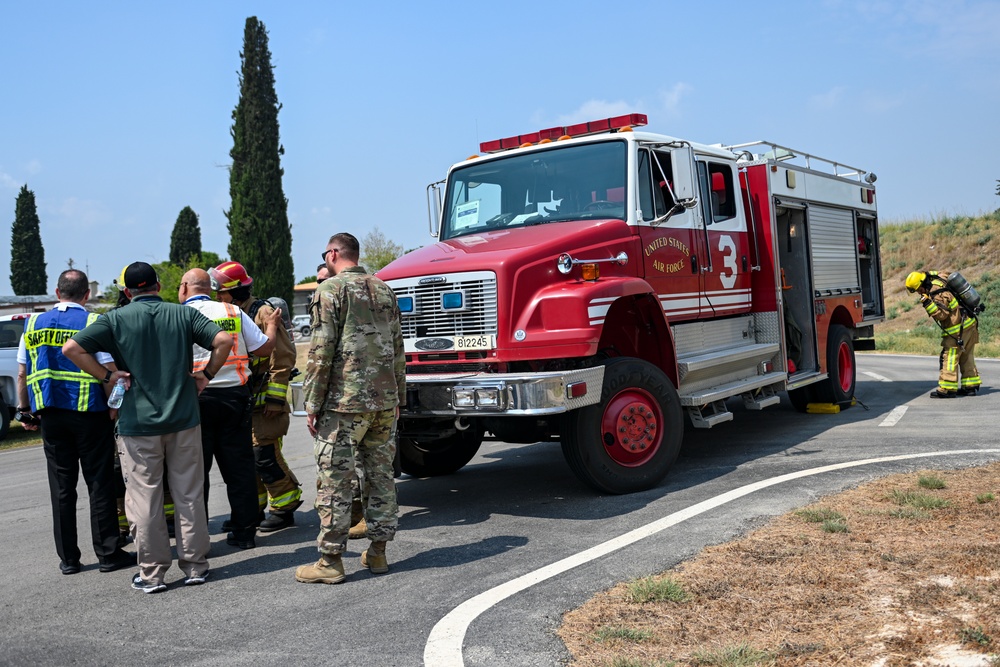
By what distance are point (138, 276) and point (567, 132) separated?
4104 mm

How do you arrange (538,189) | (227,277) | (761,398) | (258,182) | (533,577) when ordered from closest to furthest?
(533,577), (227,277), (538,189), (761,398), (258,182)

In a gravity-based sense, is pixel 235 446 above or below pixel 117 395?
below

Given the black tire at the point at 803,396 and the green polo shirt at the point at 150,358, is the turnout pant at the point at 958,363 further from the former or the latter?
the green polo shirt at the point at 150,358

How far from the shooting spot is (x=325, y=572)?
4949 mm

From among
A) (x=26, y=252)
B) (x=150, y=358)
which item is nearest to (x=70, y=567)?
(x=150, y=358)

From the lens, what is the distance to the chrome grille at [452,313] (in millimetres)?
6395

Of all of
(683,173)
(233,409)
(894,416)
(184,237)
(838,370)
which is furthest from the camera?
(184,237)

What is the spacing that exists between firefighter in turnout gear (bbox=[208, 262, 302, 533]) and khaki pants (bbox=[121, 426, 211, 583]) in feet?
3.14

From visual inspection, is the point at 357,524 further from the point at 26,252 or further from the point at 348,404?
the point at 26,252

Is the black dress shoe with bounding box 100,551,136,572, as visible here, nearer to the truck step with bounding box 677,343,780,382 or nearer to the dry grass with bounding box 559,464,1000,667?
the dry grass with bounding box 559,464,1000,667

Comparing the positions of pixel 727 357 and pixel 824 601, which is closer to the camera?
pixel 824 601

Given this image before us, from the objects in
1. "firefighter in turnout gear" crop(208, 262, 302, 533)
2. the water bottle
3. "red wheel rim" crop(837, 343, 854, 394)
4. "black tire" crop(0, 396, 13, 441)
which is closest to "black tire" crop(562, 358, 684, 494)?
"firefighter in turnout gear" crop(208, 262, 302, 533)

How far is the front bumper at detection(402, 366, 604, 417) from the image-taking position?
585cm

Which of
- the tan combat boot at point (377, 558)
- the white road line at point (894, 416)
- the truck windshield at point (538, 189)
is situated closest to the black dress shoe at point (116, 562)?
the tan combat boot at point (377, 558)
